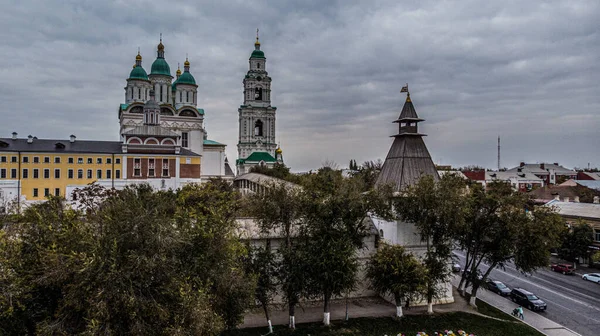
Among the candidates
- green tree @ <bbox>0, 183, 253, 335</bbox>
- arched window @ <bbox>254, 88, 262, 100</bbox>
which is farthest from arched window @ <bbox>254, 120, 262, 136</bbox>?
green tree @ <bbox>0, 183, 253, 335</bbox>

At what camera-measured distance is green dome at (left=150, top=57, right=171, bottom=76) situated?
6494cm

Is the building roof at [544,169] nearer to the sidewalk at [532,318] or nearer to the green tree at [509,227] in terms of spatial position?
the sidewalk at [532,318]

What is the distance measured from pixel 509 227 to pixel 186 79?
56.4 metres

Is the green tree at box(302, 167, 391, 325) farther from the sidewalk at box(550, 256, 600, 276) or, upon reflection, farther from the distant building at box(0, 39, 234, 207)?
the distant building at box(0, 39, 234, 207)

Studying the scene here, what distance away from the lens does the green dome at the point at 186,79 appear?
63688 mm

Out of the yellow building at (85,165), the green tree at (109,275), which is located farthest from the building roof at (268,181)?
the yellow building at (85,165)

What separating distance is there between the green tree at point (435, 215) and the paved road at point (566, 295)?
7051 millimetres

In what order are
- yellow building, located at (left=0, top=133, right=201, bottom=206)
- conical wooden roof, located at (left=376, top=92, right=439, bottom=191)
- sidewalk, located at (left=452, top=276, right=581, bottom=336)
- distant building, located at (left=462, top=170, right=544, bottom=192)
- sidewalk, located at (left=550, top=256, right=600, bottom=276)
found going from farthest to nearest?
distant building, located at (left=462, top=170, right=544, bottom=192)
yellow building, located at (left=0, top=133, right=201, bottom=206)
sidewalk, located at (left=550, top=256, right=600, bottom=276)
conical wooden roof, located at (left=376, top=92, right=439, bottom=191)
sidewalk, located at (left=452, top=276, right=581, bottom=336)

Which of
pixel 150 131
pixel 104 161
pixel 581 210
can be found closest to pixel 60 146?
pixel 104 161

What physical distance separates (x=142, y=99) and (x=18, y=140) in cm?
2061

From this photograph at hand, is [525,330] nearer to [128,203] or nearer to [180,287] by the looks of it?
[180,287]

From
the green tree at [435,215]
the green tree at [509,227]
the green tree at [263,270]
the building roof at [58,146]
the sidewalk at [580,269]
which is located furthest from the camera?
the building roof at [58,146]

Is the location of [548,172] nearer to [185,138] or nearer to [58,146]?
[185,138]

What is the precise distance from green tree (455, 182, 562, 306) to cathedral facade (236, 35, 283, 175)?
6006cm
